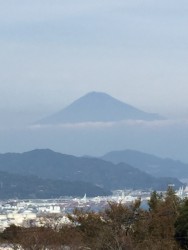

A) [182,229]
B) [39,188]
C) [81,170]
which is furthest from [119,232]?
[81,170]

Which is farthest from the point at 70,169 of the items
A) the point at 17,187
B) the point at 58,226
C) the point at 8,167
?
the point at 58,226

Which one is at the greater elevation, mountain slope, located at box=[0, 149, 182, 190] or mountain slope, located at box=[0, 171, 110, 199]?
mountain slope, located at box=[0, 149, 182, 190]

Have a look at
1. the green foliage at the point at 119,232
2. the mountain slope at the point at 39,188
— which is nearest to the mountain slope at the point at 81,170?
the mountain slope at the point at 39,188

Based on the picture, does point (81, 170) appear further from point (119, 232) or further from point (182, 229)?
point (119, 232)

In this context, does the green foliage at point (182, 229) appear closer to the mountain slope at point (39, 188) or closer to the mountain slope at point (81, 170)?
the mountain slope at point (39, 188)

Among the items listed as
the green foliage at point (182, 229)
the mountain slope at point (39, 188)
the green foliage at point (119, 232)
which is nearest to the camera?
the green foliage at point (119, 232)

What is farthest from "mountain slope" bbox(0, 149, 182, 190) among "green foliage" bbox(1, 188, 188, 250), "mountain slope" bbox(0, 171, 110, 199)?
"green foliage" bbox(1, 188, 188, 250)

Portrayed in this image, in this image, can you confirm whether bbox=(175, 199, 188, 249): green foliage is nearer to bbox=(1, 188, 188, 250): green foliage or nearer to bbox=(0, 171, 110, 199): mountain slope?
bbox=(1, 188, 188, 250): green foliage

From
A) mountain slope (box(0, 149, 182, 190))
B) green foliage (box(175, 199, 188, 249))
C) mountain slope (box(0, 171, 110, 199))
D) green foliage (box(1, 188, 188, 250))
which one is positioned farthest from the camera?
mountain slope (box(0, 149, 182, 190))
